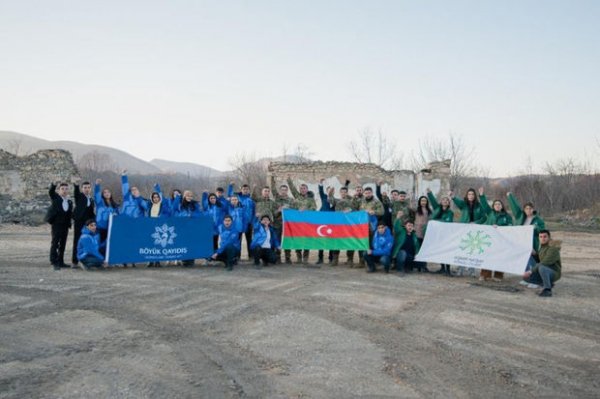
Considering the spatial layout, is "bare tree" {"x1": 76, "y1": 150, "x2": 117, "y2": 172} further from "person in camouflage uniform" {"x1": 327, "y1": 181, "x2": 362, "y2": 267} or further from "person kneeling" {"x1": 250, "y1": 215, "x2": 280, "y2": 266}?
"person kneeling" {"x1": 250, "y1": 215, "x2": 280, "y2": 266}

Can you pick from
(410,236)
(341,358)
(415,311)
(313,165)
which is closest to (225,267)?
(410,236)

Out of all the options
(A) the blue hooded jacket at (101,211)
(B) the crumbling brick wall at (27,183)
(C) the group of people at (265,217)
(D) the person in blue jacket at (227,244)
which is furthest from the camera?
(B) the crumbling brick wall at (27,183)

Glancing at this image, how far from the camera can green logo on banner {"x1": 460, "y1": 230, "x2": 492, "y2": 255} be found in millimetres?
10156

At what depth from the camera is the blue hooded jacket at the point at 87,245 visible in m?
10.2

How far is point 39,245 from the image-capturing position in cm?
1482

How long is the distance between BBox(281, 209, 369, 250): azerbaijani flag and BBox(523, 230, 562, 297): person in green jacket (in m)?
3.81

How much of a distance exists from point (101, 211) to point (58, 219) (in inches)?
32.3

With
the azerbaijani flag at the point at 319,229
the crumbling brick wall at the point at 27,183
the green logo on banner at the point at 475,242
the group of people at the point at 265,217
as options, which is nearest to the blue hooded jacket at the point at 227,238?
the group of people at the point at 265,217

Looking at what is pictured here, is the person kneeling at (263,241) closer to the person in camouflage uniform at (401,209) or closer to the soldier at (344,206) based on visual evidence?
the soldier at (344,206)

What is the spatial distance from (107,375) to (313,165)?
65.0 feet

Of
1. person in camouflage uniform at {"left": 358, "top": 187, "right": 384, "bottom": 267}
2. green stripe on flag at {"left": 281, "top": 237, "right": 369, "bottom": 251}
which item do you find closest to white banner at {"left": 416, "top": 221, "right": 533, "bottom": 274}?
person in camouflage uniform at {"left": 358, "top": 187, "right": 384, "bottom": 267}

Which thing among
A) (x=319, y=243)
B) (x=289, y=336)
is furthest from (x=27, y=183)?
(x=289, y=336)

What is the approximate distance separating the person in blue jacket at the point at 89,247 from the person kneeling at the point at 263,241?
3.14 metres

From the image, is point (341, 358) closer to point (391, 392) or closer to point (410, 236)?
point (391, 392)
